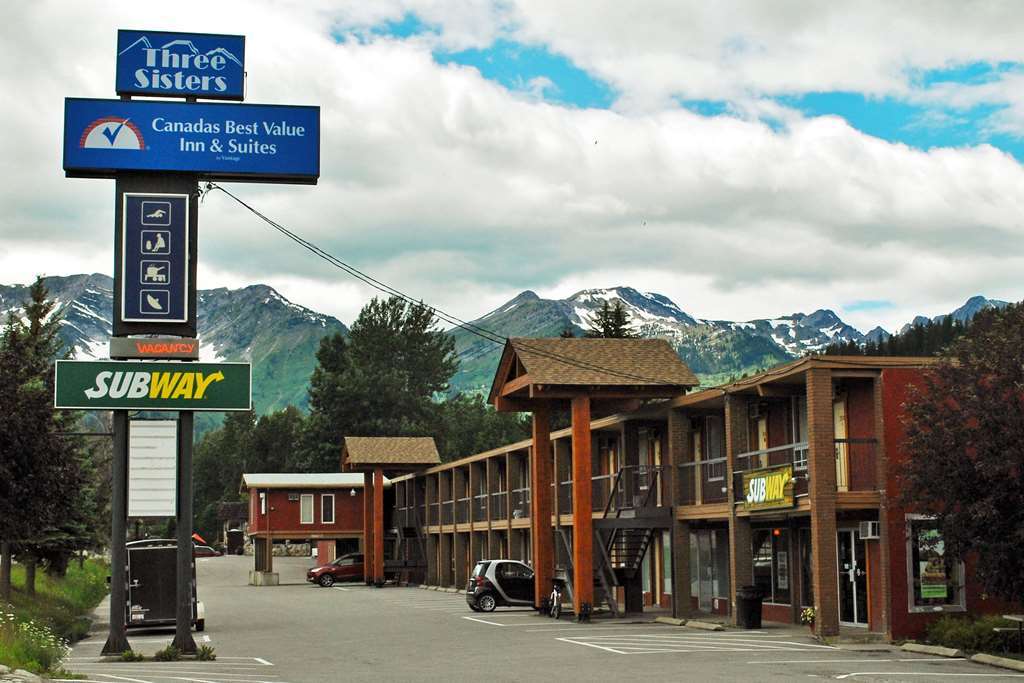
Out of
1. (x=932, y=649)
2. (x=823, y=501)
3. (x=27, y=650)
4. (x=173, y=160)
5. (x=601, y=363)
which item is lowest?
(x=932, y=649)

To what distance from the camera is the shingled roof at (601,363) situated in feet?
120

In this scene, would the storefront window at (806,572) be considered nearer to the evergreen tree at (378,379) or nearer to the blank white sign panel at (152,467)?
the blank white sign panel at (152,467)

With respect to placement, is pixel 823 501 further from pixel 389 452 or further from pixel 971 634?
pixel 389 452

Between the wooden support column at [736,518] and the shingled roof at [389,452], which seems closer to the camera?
the wooden support column at [736,518]

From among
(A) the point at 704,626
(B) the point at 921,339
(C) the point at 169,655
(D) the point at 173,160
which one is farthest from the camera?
(B) the point at 921,339

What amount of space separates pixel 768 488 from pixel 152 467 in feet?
44.2

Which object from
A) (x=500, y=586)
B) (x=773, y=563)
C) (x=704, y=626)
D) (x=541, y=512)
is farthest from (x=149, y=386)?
(x=500, y=586)

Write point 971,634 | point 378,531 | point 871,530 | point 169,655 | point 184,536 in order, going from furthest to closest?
point 378,531, point 871,530, point 184,536, point 169,655, point 971,634

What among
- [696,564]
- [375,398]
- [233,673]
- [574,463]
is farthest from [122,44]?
[375,398]

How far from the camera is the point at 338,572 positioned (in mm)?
73062

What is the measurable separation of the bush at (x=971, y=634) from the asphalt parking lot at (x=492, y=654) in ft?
3.60

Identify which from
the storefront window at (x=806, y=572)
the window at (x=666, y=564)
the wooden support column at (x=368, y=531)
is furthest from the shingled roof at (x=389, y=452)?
the storefront window at (x=806, y=572)

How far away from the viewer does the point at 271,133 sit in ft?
88.3

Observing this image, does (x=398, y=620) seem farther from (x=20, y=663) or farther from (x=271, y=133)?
(x=20, y=663)
